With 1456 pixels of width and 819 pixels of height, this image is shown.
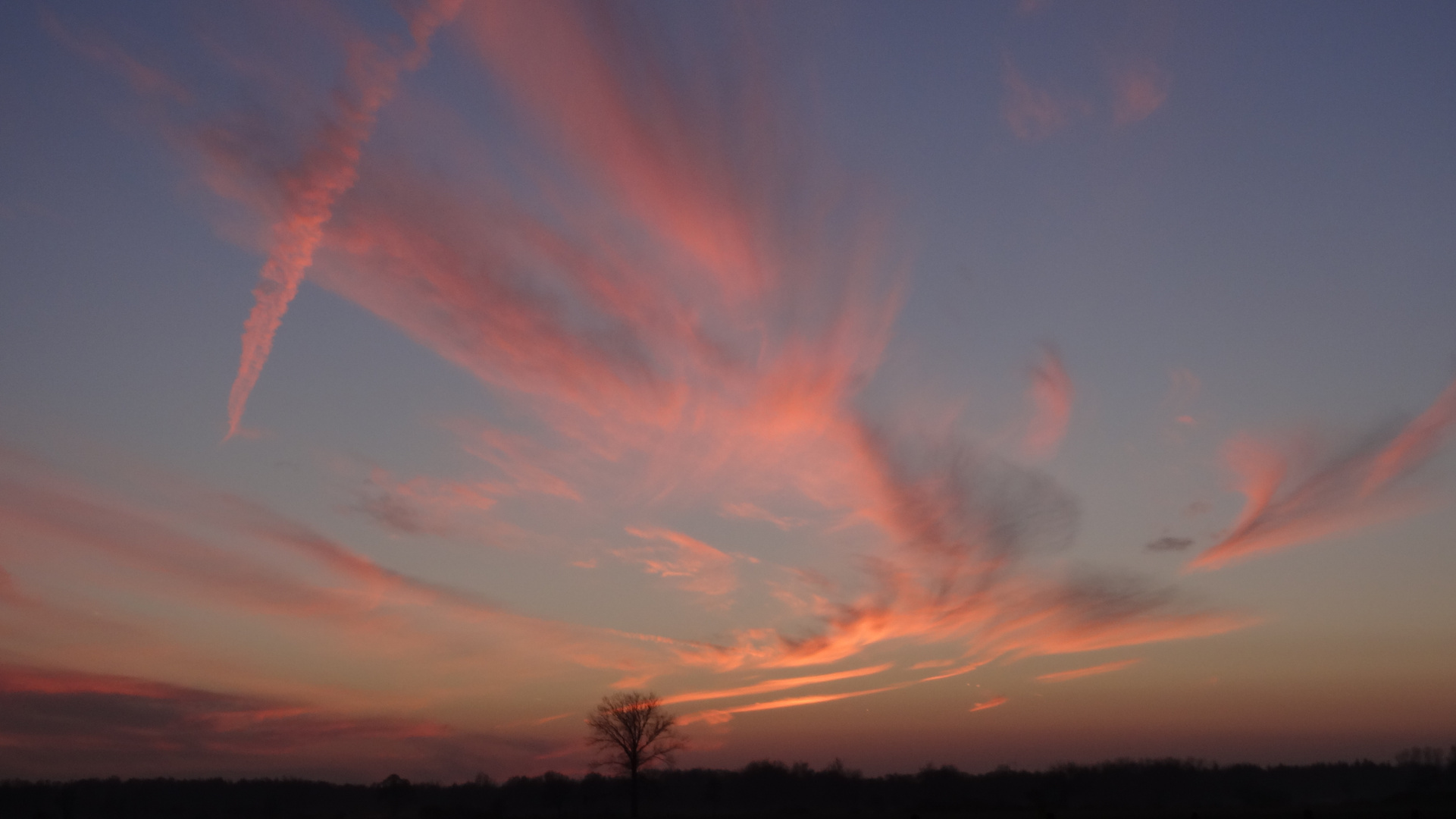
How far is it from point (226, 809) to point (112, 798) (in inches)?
1783

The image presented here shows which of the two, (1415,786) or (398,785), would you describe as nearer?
(1415,786)

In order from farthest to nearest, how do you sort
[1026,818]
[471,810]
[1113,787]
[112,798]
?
[112,798] < [1113,787] < [471,810] < [1026,818]

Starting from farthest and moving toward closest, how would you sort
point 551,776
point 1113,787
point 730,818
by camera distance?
point 1113,787
point 551,776
point 730,818

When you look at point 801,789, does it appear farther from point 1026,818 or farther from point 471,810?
point 1026,818

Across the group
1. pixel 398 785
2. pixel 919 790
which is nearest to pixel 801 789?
pixel 919 790

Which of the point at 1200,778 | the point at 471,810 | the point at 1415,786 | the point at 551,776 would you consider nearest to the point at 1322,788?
the point at 1200,778

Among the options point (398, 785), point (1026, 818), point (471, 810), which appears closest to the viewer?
point (1026, 818)

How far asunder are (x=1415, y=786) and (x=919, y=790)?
239 feet

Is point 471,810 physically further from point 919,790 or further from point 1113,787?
point 1113,787

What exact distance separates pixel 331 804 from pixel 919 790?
12187cm

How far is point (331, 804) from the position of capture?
625 feet

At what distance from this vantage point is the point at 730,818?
9519 centimetres

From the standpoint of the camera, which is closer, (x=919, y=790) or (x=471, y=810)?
(x=471, y=810)

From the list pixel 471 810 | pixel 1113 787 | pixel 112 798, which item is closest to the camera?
pixel 471 810
